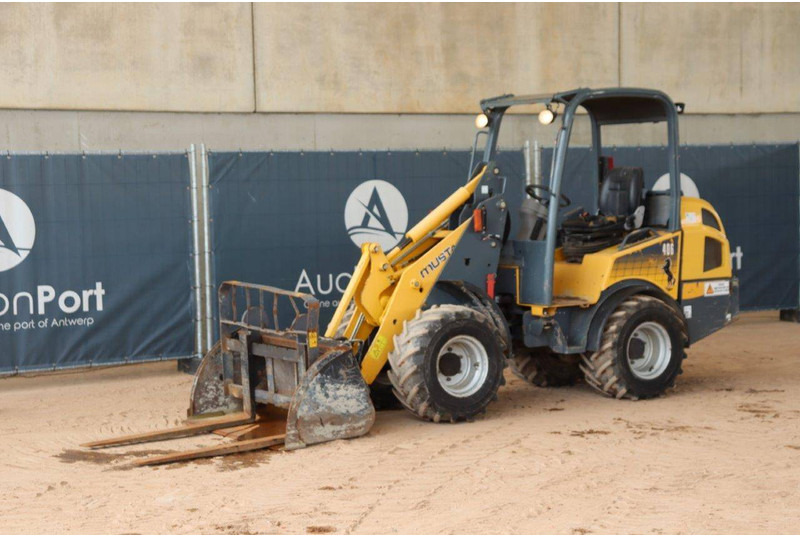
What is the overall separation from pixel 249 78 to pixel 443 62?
116 inches

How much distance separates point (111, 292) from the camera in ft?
38.6

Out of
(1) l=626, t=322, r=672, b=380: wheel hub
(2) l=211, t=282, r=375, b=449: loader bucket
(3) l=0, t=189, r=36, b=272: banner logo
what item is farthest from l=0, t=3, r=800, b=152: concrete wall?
(1) l=626, t=322, r=672, b=380: wheel hub

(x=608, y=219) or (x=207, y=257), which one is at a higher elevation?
(x=608, y=219)

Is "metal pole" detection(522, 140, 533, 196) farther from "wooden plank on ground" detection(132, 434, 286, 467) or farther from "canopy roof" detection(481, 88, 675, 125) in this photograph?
"wooden plank on ground" detection(132, 434, 286, 467)

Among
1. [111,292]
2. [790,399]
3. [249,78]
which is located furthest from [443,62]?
[790,399]

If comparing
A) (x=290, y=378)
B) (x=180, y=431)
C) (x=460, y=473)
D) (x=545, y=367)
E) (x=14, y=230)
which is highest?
(x=14, y=230)

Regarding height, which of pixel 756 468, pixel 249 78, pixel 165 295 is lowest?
pixel 756 468

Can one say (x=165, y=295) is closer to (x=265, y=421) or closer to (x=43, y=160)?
(x=43, y=160)

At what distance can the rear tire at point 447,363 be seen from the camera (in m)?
8.84

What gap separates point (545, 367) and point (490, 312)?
143 centimetres

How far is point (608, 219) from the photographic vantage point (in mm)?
10375

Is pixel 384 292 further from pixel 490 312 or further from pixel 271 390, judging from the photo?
pixel 271 390

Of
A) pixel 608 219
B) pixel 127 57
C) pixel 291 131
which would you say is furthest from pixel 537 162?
pixel 127 57

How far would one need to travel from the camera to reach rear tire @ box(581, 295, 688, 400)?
32.4 feet
